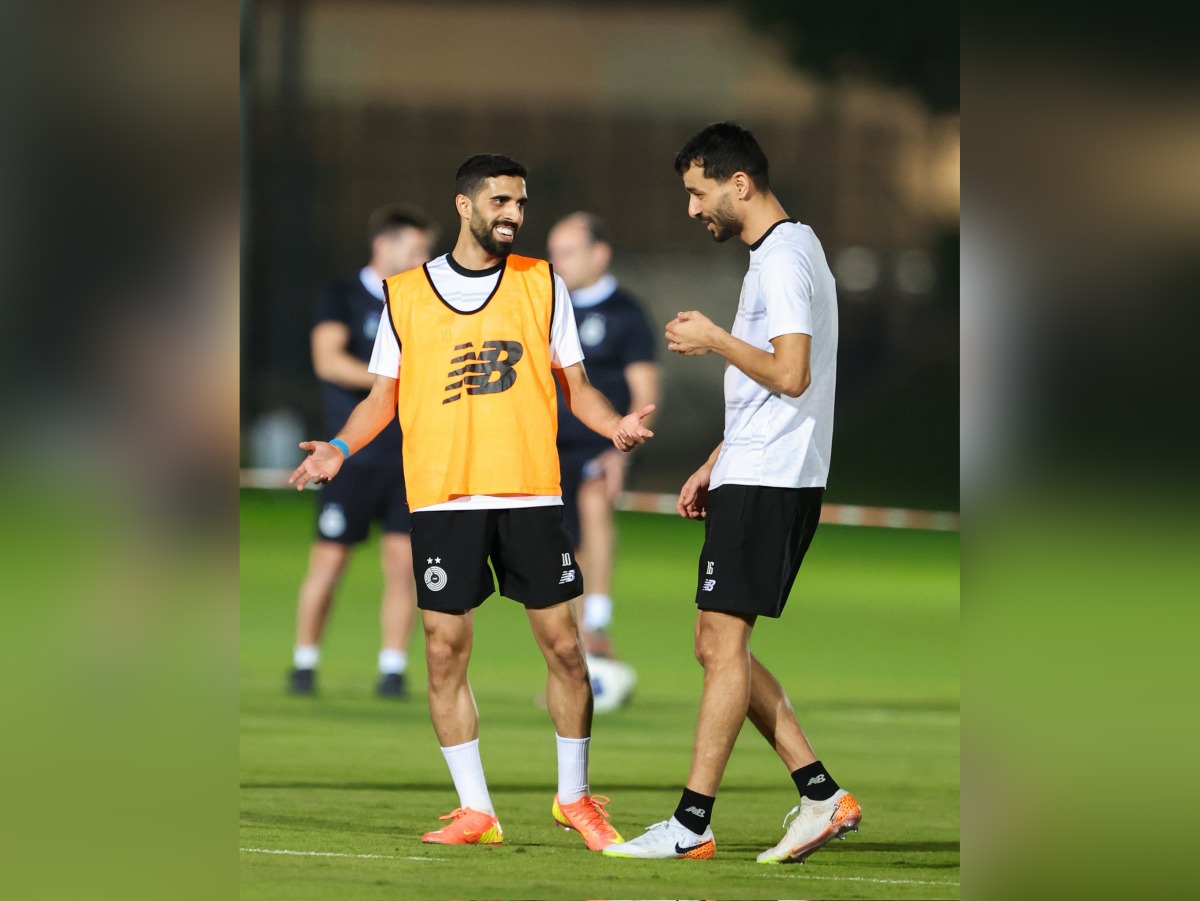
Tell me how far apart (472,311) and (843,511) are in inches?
550

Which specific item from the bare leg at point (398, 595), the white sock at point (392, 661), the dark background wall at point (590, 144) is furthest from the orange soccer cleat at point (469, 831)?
the dark background wall at point (590, 144)

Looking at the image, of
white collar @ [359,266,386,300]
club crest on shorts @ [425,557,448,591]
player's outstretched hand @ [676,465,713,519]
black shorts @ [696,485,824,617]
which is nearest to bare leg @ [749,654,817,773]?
black shorts @ [696,485,824,617]

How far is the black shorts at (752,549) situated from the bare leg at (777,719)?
268mm

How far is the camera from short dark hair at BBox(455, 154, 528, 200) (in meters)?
4.47

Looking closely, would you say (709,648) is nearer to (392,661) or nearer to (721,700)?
(721,700)

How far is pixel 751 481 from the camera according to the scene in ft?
14.6

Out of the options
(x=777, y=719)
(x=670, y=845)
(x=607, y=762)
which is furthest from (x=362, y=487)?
(x=670, y=845)

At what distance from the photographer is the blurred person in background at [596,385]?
7914 millimetres

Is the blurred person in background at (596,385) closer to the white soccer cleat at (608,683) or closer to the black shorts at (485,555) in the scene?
the white soccer cleat at (608,683)

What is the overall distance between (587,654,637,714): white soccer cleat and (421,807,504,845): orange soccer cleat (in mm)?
2932
